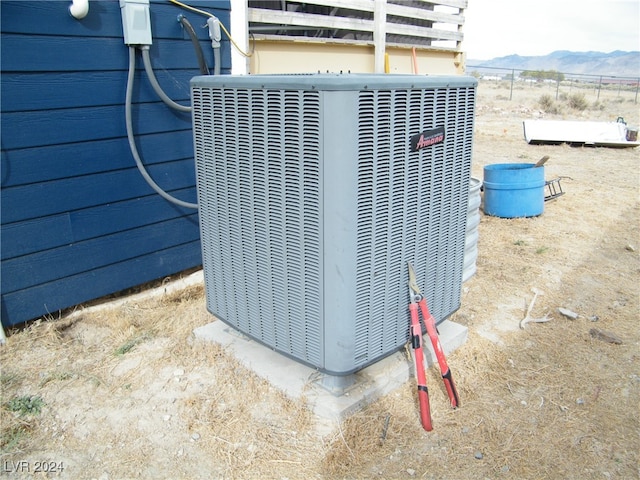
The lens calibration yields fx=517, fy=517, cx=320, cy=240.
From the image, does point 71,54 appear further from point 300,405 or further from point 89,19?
point 300,405

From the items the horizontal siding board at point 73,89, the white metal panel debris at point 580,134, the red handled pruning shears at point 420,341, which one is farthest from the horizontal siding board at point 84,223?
the white metal panel debris at point 580,134

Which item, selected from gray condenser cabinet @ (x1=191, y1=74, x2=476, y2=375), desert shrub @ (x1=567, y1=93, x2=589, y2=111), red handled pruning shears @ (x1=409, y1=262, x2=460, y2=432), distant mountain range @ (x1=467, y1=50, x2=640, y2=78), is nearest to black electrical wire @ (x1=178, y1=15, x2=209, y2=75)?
gray condenser cabinet @ (x1=191, y1=74, x2=476, y2=375)

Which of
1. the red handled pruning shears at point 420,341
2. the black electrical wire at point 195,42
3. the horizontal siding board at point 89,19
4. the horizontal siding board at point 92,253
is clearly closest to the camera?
the red handled pruning shears at point 420,341

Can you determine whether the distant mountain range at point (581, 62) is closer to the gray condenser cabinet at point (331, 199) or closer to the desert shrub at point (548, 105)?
the desert shrub at point (548, 105)

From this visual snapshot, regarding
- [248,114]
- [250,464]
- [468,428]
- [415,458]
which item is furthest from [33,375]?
[468,428]

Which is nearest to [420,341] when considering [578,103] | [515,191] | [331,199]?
[331,199]

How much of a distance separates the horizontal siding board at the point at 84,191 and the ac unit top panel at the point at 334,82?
1.02 metres

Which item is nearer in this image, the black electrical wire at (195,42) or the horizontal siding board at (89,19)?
the horizontal siding board at (89,19)

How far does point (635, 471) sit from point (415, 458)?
816mm

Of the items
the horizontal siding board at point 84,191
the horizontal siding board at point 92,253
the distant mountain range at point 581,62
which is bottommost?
the horizontal siding board at point 92,253

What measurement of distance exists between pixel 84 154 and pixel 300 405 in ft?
5.83

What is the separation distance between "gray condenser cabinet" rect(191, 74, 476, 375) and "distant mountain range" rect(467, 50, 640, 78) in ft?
405

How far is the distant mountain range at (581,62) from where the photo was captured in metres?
127

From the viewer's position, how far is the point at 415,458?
197 centimetres
